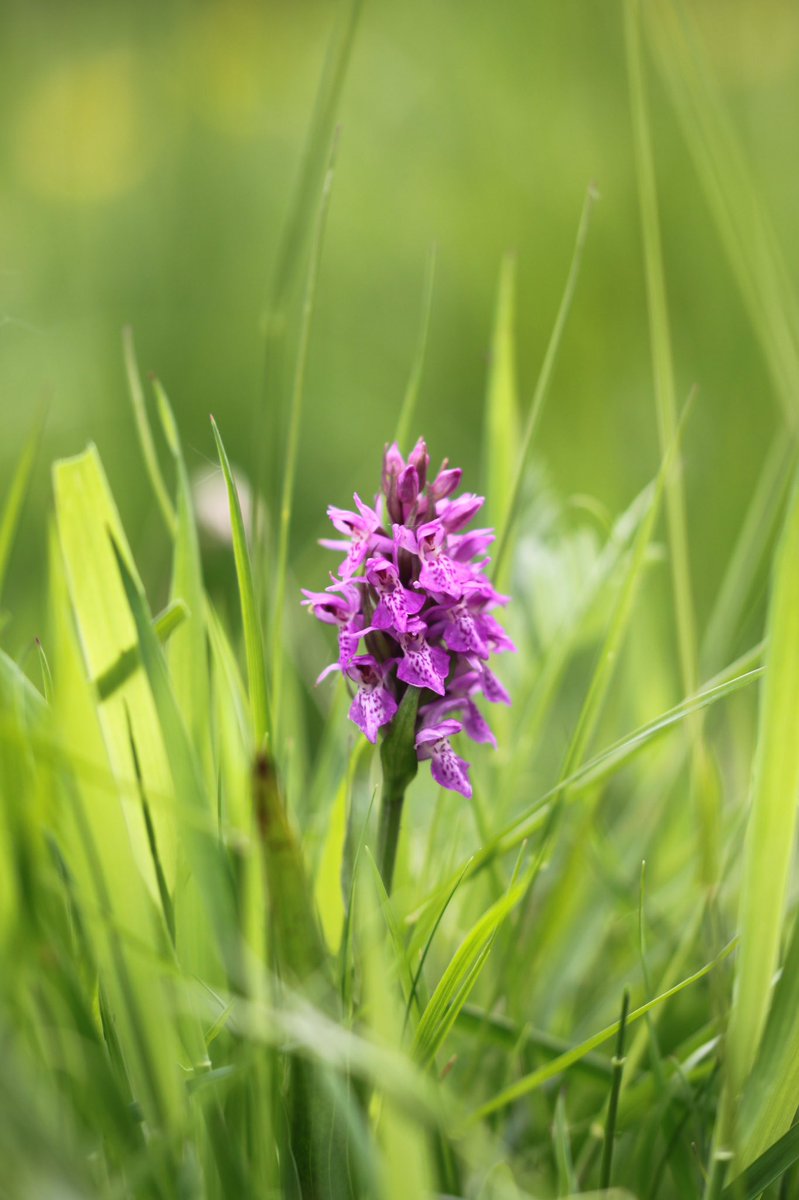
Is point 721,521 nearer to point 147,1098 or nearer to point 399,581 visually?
point 399,581

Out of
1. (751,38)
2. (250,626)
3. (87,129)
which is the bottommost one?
(250,626)

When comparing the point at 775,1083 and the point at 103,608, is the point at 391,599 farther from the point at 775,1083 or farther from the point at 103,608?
the point at 775,1083

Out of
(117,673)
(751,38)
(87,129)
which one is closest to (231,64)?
(87,129)

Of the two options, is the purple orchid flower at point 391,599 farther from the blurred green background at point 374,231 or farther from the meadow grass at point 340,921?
the blurred green background at point 374,231

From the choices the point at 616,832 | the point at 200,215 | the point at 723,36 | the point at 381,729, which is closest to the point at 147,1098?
the point at 381,729

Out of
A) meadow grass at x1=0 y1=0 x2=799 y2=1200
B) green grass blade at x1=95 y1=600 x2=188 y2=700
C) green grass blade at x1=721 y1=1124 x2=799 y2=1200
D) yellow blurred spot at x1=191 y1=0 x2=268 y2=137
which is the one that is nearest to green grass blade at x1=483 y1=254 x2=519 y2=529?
meadow grass at x1=0 y1=0 x2=799 y2=1200

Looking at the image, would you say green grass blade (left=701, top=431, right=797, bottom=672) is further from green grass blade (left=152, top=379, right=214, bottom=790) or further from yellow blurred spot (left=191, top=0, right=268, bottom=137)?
yellow blurred spot (left=191, top=0, right=268, bottom=137)
